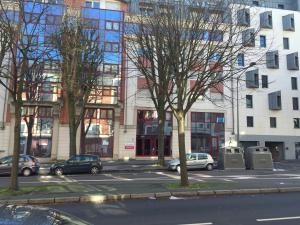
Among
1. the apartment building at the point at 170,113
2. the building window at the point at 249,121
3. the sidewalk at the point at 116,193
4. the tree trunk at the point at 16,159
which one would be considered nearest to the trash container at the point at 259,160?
the apartment building at the point at 170,113

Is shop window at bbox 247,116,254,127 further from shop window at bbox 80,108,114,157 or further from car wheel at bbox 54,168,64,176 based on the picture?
car wheel at bbox 54,168,64,176

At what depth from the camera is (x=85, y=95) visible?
29.7 metres

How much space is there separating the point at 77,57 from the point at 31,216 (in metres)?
24.5

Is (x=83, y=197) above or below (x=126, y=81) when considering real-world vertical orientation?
below

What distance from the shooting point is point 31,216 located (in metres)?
2.71

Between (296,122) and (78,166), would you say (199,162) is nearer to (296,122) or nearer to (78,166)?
(78,166)

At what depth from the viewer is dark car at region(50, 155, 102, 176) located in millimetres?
25484

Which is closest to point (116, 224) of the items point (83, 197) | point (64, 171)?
point (83, 197)

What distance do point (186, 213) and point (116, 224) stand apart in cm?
231

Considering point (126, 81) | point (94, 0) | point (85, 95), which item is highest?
point (94, 0)

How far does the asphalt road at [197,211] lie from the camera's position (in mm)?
8969

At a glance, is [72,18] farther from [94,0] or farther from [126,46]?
[94,0]

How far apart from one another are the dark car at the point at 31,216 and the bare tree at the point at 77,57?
19.8 meters

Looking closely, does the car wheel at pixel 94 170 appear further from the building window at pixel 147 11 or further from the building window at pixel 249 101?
the building window at pixel 249 101
